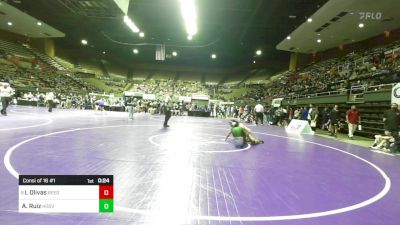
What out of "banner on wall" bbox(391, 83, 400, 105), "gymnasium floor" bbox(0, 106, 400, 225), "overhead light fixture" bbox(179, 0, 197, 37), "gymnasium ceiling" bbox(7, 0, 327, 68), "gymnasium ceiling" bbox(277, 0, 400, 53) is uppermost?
"gymnasium ceiling" bbox(7, 0, 327, 68)

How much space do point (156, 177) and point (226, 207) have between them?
5.59ft

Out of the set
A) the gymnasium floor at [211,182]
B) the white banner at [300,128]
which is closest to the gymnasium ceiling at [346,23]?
the white banner at [300,128]

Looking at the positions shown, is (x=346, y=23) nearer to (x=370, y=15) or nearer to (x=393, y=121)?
(x=370, y=15)

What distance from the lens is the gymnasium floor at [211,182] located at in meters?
3.60

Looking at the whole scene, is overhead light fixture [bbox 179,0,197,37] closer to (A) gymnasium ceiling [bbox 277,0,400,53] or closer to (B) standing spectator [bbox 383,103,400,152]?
(A) gymnasium ceiling [bbox 277,0,400,53]

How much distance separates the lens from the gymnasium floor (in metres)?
3.60

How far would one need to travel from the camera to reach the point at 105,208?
7.80 ft

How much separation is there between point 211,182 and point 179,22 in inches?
1011

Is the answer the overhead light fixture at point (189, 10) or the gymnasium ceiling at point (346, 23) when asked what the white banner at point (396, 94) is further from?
the overhead light fixture at point (189, 10)

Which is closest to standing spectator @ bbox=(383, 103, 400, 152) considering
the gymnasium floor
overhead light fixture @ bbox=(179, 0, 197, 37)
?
the gymnasium floor
